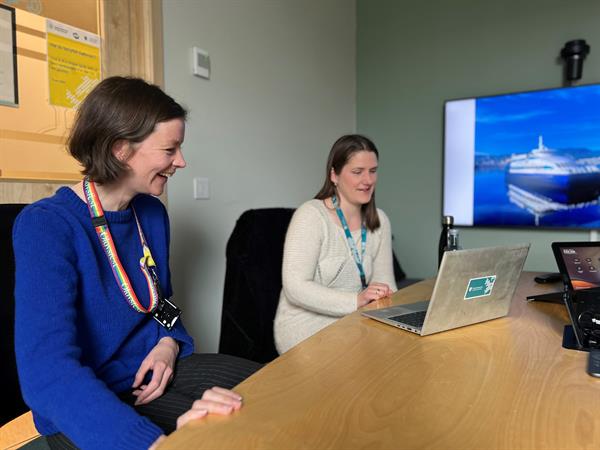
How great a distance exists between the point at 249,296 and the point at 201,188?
68 centimetres

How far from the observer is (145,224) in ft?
4.17

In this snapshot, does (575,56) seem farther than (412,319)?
Yes

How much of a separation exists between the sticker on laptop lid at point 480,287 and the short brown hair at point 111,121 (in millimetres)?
810

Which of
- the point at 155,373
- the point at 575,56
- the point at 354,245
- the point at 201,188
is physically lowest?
the point at 155,373

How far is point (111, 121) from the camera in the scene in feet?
3.42

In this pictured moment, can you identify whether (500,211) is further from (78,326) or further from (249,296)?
(78,326)

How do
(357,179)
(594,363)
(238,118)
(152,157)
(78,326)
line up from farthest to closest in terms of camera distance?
1. (238,118)
2. (357,179)
3. (152,157)
4. (78,326)
5. (594,363)

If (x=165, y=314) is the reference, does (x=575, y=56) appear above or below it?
above

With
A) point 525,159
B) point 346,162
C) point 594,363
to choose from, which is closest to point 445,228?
point 346,162

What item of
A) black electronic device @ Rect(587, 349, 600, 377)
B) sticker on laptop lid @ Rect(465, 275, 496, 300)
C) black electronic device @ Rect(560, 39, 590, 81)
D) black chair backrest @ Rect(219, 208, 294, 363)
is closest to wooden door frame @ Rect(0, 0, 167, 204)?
black chair backrest @ Rect(219, 208, 294, 363)

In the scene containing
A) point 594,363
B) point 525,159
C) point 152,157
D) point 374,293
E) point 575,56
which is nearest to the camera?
point 594,363

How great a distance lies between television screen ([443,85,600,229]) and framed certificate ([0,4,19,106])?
2.64 metres

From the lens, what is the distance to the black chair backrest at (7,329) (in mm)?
1046

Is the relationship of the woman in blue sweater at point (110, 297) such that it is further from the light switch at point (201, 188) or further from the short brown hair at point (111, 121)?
the light switch at point (201, 188)
